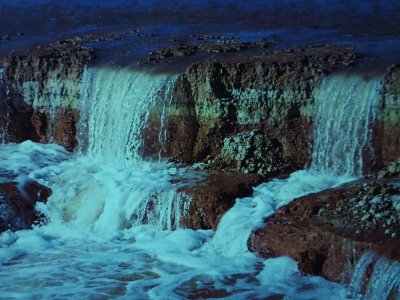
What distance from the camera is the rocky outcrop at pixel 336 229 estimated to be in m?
5.51

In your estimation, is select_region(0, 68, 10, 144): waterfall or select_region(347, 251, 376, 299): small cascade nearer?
select_region(347, 251, 376, 299): small cascade

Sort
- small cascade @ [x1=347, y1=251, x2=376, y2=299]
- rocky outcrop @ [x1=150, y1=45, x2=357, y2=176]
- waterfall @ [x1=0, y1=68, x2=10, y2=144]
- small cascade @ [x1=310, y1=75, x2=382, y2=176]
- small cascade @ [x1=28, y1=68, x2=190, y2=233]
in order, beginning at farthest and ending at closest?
waterfall @ [x1=0, y1=68, x2=10, y2=144]
rocky outcrop @ [x1=150, y1=45, x2=357, y2=176]
small cascade @ [x1=28, y1=68, x2=190, y2=233]
small cascade @ [x1=310, y1=75, x2=382, y2=176]
small cascade @ [x1=347, y1=251, x2=376, y2=299]

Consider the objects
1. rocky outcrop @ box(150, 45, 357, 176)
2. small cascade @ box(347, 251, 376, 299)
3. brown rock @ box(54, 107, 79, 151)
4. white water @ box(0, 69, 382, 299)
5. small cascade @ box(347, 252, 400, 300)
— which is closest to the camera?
small cascade @ box(347, 252, 400, 300)

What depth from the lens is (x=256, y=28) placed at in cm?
1086

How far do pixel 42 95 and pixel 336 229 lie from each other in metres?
5.03

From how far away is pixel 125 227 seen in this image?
7.16 m

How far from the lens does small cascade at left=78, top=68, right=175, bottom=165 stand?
27.1 feet

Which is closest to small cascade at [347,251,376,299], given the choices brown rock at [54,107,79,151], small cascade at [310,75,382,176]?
small cascade at [310,75,382,176]

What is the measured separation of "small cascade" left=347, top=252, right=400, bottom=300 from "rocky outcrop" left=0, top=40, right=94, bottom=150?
4726mm

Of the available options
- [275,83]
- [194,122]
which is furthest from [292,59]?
[194,122]

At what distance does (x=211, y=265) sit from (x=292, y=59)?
274 cm

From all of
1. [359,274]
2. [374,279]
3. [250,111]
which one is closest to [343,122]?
[250,111]

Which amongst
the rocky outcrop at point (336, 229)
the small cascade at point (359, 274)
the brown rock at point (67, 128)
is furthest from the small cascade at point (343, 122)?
the brown rock at point (67, 128)

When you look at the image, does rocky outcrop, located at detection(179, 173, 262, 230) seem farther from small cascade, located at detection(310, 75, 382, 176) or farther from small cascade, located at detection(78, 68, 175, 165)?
small cascade, located at detection(78, 68, 175, 165)
